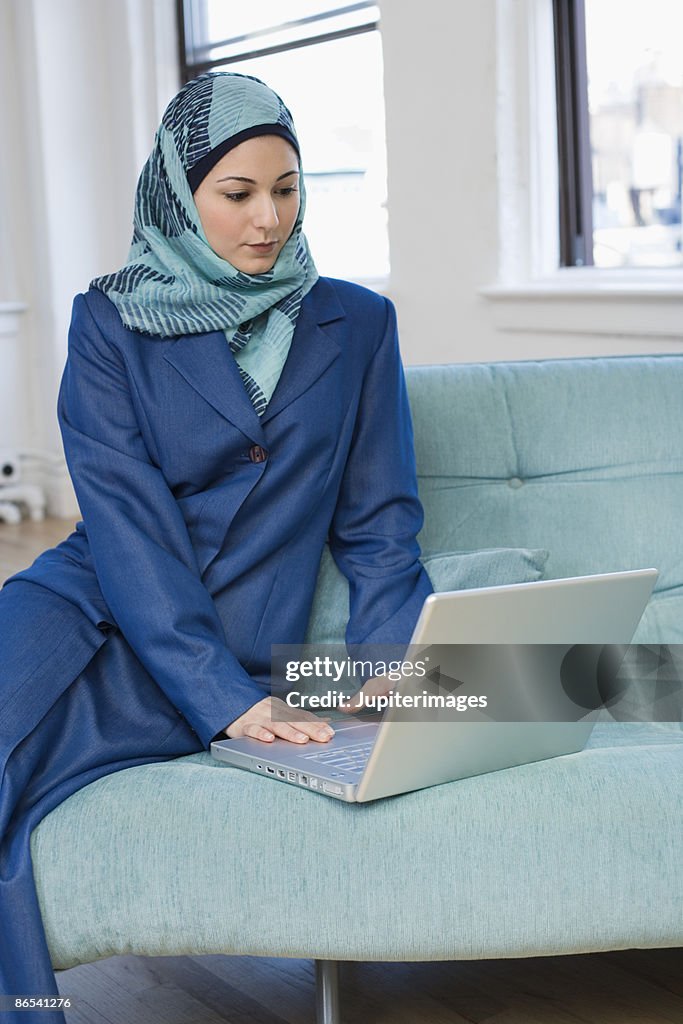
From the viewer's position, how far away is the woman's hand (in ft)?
4.86

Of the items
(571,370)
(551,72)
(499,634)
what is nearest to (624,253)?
(551,72)

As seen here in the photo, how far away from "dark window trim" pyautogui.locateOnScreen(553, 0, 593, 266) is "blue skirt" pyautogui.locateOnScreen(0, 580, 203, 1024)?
260 centimetres

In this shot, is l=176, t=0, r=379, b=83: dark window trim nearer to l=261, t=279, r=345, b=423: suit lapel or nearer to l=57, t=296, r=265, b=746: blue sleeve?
l=261, t=279, r=345, b=423: suit lapel

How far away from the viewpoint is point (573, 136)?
3748 mm

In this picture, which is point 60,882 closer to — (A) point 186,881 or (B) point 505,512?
(A) point 186,881

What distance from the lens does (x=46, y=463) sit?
5539 millimetres

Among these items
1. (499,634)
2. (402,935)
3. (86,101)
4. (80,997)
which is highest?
(86,101)

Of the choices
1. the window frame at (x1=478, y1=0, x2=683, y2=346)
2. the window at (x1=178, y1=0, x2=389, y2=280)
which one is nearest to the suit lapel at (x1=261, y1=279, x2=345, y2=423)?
the window frame at (x1=478, y1=0, x2=683, y2=346)

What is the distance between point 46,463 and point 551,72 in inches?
113

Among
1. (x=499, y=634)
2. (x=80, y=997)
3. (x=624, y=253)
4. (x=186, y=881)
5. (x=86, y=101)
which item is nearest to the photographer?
(x=499, y=634)

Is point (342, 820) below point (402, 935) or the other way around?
the other way around

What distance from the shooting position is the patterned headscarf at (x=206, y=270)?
1682 mm

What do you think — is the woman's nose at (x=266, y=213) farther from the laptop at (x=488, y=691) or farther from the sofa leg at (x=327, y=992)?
the sofa leg at (x=327, y=992)

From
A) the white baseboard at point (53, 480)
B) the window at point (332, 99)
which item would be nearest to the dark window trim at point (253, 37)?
the window at point (332, 99)
